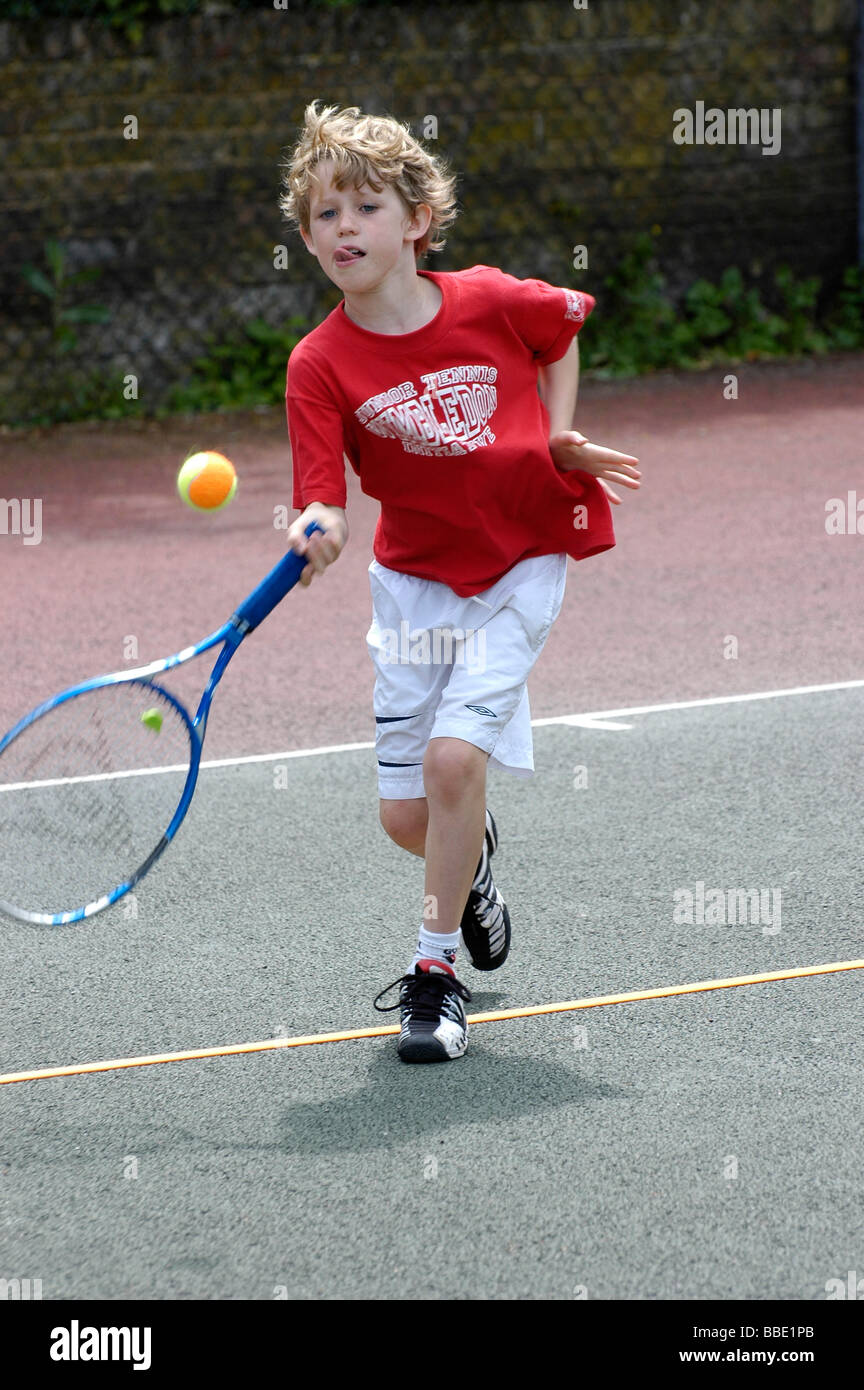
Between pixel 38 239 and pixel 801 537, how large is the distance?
6844mm

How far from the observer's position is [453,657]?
413 centimetres

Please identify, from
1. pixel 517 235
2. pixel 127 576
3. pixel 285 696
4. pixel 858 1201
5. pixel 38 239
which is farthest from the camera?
pixel 517 235

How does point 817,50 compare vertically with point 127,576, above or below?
above

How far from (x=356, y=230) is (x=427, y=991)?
5.37 ft

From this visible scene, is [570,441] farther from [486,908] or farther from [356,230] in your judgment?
[486,908]

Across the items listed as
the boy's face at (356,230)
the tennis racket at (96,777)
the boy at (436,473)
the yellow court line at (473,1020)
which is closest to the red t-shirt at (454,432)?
the boy at (436,473)

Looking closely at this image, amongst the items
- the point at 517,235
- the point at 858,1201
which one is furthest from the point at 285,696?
the point at 517,235

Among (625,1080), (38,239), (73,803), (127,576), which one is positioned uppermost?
(38,239)

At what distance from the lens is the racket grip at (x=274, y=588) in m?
3.76

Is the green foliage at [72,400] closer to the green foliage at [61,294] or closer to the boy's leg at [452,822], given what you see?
the green foliage at [61,294]

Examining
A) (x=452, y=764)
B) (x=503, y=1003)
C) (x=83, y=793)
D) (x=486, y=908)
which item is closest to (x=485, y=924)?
(x=486, y=908)
